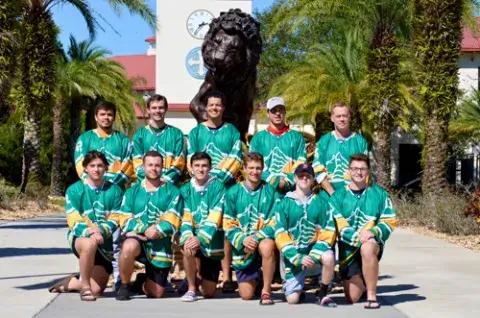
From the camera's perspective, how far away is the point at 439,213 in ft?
56.2

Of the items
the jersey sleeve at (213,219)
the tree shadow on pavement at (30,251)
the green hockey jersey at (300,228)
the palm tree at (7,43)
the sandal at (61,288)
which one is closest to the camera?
the green hockey jersey at (300,228)

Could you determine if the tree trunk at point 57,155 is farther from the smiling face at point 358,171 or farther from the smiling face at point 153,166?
the smiling face at point 358,171

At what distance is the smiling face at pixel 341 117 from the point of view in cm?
842

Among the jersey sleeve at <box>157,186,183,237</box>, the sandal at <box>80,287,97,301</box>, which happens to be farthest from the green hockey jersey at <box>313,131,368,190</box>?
the sandal at <box>80,287,97,301</box>

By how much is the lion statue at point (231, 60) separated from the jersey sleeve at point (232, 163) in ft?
3.57

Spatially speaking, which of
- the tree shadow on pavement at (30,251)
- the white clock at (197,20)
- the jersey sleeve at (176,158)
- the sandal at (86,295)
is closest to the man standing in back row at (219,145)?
the jersey sleeve at (176,158)

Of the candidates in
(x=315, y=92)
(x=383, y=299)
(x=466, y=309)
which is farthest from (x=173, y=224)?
(x=315, y=92)

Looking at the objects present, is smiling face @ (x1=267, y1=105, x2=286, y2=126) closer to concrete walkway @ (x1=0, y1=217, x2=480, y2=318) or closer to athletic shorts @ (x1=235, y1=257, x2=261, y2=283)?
athletic shorts @ (x1=235, y1=257, x2=261, y2=283)

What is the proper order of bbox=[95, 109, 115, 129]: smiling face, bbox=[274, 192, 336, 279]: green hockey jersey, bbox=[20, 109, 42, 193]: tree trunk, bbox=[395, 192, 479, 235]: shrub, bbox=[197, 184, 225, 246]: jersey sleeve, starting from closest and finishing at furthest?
1. bbox=[274, 192, 336, 279]: green hockey jersey
2. bbox=[197, 184, 225, 246]: jersey sleeve
3. bbox=[95, 109, 115, 129]: smiling face
4. bbox=[395, 192, 479, 235]: shrub
5. bbox=[20, 109, 42, 193]: tree trunk

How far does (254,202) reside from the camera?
793 cm

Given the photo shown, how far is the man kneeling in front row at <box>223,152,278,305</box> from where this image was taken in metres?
7.89

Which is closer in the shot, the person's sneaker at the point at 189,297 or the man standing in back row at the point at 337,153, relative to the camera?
the person's sneaker at the point at 189,297

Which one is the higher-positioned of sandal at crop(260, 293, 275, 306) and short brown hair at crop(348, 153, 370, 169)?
short brown hair at crop(348, 153, 370, 169)

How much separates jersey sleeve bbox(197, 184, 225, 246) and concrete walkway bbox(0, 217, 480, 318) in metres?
0.60
